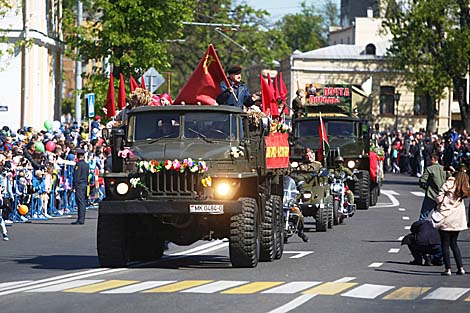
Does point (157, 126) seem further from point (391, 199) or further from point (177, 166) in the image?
point (391, 199)

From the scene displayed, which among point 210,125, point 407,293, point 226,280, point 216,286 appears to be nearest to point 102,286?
point 216,286

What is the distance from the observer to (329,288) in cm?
1545

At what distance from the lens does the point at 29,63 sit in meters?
47.7

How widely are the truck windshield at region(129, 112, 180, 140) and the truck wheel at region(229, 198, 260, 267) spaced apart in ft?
5.54

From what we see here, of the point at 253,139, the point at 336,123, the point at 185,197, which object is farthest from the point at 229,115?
the point at 336,123

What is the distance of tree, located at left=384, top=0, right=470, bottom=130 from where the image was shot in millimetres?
66812

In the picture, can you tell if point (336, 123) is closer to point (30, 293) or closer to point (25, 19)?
point (25, 19)

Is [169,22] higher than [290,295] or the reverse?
higher

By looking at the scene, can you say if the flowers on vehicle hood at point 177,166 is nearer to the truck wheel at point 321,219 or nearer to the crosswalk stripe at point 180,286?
the crosswalk stripe at point 180,286

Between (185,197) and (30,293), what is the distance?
357 centimetres

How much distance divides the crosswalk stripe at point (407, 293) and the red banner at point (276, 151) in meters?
4.47

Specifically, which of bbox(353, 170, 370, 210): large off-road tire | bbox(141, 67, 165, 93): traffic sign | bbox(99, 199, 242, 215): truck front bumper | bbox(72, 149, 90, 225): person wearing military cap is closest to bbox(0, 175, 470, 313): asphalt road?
bbox(99, 199, 242, 215): truck front bumper

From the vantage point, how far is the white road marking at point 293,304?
1310cm

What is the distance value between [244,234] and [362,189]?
17965mm
